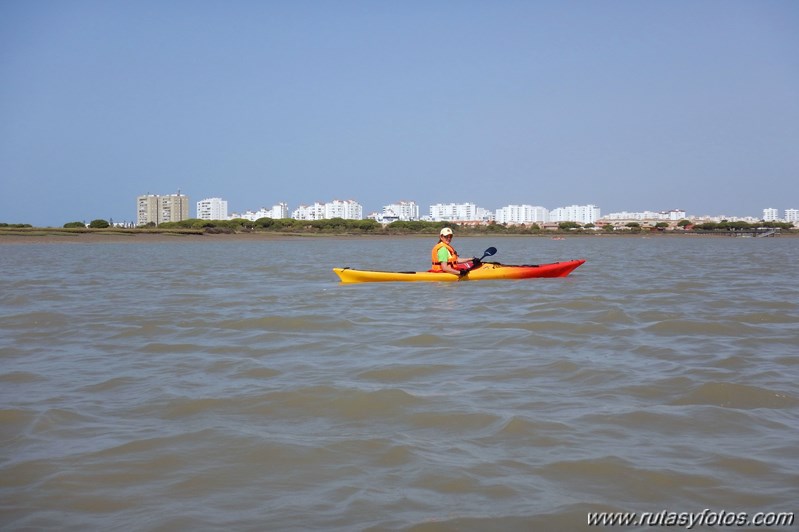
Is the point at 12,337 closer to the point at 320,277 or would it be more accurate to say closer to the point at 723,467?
the point at 723,467

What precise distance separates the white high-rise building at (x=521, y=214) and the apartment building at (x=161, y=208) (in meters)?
85.0

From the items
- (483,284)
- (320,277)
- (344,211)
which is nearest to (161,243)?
(320,277)

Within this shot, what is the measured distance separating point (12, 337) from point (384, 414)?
499 centimetres

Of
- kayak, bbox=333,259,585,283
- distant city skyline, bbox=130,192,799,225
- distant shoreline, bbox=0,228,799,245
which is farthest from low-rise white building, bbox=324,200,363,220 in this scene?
kayak, bbox=333,259,585,283

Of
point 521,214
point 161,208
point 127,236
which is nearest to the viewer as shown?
point 127,236

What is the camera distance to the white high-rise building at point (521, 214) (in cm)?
17600

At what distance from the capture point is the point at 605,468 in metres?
3.39

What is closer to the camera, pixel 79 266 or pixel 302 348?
pixel 302 348

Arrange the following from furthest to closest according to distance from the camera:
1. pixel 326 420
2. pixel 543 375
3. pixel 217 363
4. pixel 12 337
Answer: pixel 12 337 < pixel 217 363 < pixel 543 375 < pixel 326 420

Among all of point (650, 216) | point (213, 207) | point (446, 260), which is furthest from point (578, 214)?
point (446, 260)

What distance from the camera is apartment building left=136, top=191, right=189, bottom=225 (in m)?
111

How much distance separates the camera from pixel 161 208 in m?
114

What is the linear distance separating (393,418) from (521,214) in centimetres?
17538

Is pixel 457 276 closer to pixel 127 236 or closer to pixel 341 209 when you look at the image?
pixel 127 236
